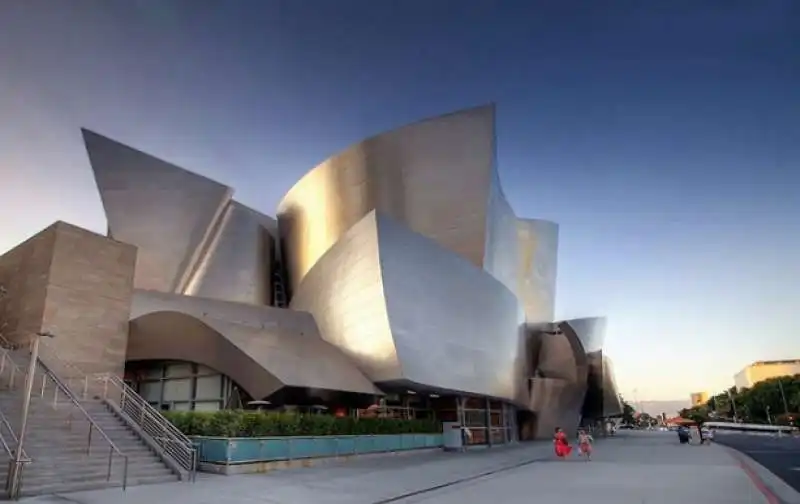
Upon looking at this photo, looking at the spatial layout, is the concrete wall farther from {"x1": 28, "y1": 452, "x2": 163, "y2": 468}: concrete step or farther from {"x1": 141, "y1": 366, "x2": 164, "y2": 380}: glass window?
{"x1": 28, "y1": 452, "x2": 163, "y2": 468}: concrete step

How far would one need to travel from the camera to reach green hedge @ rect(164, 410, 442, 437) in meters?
14.8

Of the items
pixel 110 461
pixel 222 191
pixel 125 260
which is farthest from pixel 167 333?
pixel 222 191

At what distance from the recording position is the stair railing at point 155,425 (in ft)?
44.3

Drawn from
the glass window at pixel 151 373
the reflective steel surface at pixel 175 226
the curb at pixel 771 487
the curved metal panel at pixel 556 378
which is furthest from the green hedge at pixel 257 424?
the curved metal panel at pixel 556 378

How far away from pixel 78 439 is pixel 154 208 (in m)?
22.8

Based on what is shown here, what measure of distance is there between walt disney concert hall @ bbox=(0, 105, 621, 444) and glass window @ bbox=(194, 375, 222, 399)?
0.06 metres

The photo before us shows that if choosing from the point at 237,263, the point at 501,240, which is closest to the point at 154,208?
the point at 237,263

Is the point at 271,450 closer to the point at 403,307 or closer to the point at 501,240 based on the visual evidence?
the point at 403,307

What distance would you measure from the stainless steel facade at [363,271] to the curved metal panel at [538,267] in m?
0.44

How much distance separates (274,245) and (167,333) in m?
18.7

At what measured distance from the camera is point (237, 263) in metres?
34.9

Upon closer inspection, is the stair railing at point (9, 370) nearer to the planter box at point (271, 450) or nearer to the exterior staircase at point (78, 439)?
the exterior staircase at point (78, 439)

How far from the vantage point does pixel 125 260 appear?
20.8 meters

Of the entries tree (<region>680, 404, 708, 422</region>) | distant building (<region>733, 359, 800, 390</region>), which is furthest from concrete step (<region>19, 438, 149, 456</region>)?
distant building (<region>733, 359, 800, 390</region>)
